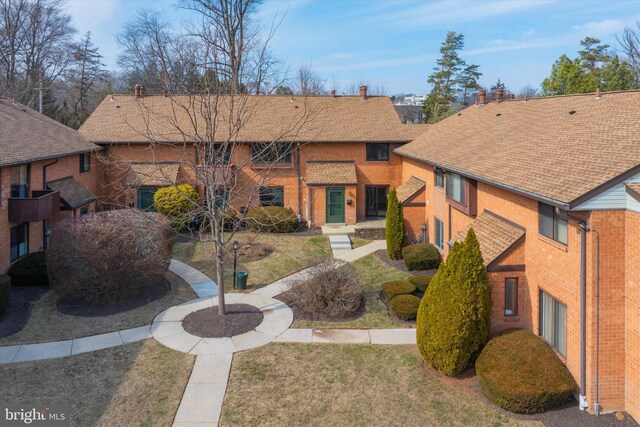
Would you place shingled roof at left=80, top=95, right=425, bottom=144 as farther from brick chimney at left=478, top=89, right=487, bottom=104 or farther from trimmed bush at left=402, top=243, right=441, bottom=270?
trimmed bush at left=402, top=243, right=441, bottom=270

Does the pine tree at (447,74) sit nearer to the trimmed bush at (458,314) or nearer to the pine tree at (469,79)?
the pine tree at (469,79)

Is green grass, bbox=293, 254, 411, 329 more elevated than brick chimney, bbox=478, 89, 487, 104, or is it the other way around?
brick chimney, bbox=478, 89, 487, 104

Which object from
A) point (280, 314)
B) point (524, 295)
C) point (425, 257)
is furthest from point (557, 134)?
point (280, 314)

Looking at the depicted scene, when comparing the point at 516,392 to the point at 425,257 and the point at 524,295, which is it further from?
the point at 425,257

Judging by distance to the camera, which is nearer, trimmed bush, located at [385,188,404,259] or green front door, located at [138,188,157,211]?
trimmed bush, located at [385,188,404,259]

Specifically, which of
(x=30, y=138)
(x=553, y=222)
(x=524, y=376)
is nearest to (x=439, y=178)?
(x=553, y=222)

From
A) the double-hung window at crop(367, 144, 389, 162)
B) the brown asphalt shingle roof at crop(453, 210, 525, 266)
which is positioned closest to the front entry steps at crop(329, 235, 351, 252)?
the double-hung window at crop(367, 144, 389, 162)
